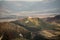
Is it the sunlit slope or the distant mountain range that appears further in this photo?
the sunlit slope

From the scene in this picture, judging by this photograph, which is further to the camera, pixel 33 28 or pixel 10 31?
pixel 33 28

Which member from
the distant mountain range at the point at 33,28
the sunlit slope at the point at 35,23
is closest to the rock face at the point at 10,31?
the distant mountain range at the point at 33,28

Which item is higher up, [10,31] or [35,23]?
[35,23]

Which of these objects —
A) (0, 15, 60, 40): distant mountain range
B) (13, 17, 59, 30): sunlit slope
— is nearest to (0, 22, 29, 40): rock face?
(0, 15, 60, 40): distant mountain range

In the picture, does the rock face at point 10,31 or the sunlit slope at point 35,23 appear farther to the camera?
the sunlit slope at point 35,23

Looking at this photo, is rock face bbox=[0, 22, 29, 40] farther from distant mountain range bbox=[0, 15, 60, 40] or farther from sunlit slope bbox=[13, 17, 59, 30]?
sunlit slope bbox=[13, 17, 59, 30]

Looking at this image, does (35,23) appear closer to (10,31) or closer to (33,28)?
(33,28)

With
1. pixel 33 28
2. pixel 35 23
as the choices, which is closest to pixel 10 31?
pixel 33 28

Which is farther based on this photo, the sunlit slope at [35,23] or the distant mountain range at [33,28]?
the sunlit slope at [35,23]

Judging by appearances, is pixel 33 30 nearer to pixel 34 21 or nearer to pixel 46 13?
pixel 34 21

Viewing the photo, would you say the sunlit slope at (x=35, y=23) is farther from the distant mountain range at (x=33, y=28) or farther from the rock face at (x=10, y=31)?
the rock face at (x=10, y=31)

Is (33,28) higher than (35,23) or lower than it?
lower
